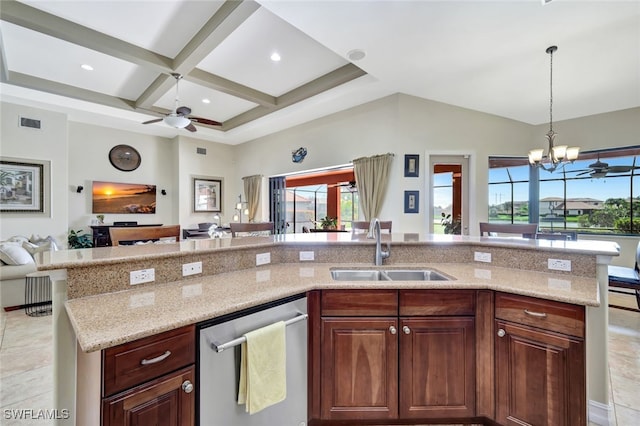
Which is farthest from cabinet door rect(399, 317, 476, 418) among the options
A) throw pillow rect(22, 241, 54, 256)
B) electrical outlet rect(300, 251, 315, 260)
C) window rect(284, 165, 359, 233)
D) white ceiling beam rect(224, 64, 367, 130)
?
window rect(284, 165, 359, 233)

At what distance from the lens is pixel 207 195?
24.9ft

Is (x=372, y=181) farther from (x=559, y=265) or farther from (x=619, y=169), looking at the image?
(x=619, y=169)

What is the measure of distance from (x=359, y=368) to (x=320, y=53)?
3.86 metres

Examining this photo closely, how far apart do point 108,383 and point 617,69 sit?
Result: 5.49 meters

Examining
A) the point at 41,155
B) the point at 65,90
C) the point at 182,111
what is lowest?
the point at 41,155

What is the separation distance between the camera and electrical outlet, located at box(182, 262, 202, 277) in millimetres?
1729

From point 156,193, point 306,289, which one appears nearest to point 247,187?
point 156,193

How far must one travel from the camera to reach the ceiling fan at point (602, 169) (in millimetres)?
4281

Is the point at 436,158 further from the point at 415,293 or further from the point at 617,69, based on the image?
the point at 415,293

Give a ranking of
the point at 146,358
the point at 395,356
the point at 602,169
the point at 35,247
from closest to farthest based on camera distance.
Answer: the point at 146,358 → the point at 395,356 → the point at 35,247 → the point at 602,169

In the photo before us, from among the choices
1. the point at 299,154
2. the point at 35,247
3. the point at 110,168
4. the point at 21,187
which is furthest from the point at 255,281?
the point at 110,168

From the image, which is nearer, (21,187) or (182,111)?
(182,111)

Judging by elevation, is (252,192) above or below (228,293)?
above

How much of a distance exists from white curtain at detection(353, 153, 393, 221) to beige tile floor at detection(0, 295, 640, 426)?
3.10m
